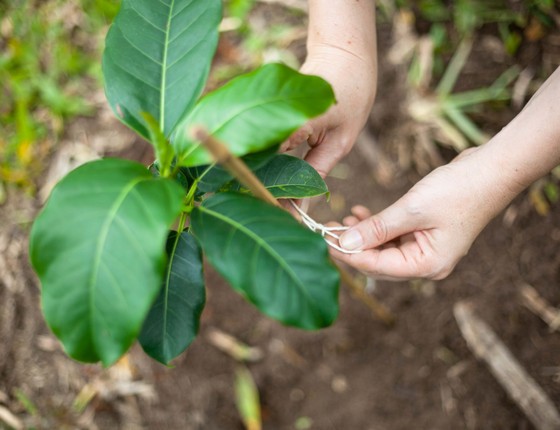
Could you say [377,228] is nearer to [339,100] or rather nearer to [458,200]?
[458,200]

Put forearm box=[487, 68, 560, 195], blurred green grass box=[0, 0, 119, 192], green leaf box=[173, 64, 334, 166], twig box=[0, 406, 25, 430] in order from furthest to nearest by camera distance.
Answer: blurred green grass box=[0, 0, 119, 192], twig box=[0, 406, 25, 430], forearm box=[487, 68, 560, 195], green leaf box=[173, 64, 334, 166]

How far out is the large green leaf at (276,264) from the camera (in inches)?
37.4

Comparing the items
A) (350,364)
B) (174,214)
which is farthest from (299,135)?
(350,364)

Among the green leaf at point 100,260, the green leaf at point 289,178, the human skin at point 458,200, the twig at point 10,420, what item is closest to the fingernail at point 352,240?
the human skin at point 458,200

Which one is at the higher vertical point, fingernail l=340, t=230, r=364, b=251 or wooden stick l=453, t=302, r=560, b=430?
fingernail l=340, t=230, r=364, b=251

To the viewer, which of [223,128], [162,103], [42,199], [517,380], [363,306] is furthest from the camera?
[42,199]

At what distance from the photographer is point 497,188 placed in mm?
1424

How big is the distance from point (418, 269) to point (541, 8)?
180 centimetres

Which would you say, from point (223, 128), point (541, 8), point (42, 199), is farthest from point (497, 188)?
point (42, 199)

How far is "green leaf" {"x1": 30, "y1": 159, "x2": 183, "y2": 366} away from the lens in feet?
2.69

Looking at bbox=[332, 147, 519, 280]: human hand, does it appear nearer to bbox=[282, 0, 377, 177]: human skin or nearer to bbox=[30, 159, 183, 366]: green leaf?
bbox=[282, 0, 377, 177]: human skin

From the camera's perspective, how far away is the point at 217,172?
3.67 ft

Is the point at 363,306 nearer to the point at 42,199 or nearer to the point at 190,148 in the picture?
the point at 190,148

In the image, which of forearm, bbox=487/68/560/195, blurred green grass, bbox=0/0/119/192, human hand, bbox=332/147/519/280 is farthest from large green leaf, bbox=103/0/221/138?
blurred green grass, bbox=0/0/119/192
